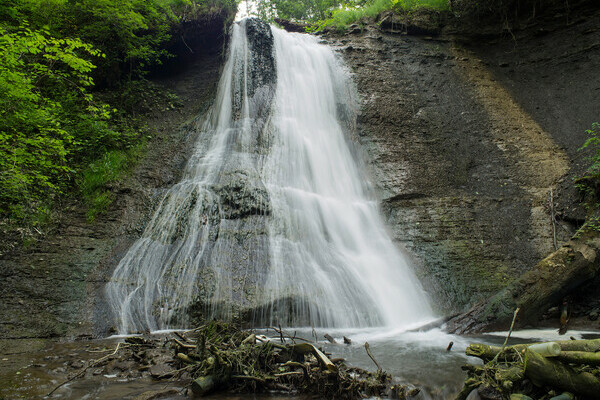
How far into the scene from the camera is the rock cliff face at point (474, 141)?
24.0 ft

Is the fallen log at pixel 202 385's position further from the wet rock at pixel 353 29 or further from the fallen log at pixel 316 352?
the wet rock at pixel 353 29

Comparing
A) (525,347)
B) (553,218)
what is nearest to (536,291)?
(553,218)

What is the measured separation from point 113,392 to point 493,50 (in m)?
14.1

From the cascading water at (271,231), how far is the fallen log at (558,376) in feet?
11.2

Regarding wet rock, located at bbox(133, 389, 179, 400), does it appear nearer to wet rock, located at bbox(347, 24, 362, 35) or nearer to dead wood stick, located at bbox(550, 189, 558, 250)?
dead wood stick, located at bbox(550, 189, 558, 250)

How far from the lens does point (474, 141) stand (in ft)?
31.8

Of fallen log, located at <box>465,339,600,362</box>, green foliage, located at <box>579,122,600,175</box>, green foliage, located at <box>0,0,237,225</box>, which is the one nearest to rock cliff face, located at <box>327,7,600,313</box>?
green foliage, located at <box>579,122,600,175</box>

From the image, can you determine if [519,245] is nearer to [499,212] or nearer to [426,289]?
[499,212]

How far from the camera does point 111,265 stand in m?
6.29

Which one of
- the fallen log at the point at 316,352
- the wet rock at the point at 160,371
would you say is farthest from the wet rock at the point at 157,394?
the fallen log at the point at 316,352

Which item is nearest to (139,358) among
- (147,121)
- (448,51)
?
(147,121)

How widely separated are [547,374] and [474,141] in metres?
8.54

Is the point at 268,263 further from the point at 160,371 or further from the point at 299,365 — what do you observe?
the point at 299,365

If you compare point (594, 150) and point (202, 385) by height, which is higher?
point (594, 150)
